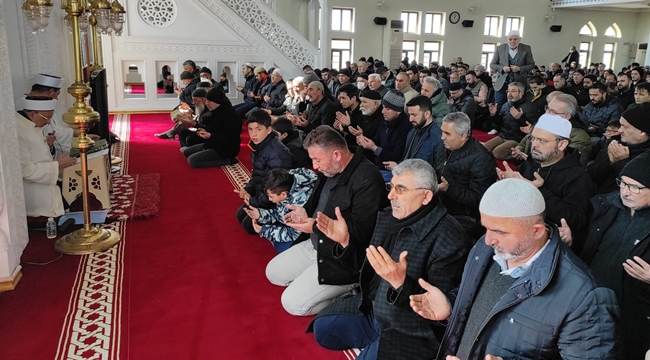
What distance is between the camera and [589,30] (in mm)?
20406

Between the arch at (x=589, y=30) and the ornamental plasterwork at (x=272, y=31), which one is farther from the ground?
the arch at (x=589, y=30)

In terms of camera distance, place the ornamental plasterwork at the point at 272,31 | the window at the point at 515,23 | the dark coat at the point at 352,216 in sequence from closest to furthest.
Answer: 1. the dark coat at the point at 352,216
2. the ornamental plasterwork at the point at 272,31
3. the window at the point at 515,23

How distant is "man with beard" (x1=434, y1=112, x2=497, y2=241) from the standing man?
438 centimetres

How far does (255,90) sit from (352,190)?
24.5ft

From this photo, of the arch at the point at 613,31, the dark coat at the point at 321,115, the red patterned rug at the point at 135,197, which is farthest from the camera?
the arch at the point at 613,31

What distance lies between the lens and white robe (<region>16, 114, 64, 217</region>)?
396cm

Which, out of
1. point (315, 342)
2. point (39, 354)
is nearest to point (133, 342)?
point (39, 354)

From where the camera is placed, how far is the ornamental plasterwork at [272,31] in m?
11.0

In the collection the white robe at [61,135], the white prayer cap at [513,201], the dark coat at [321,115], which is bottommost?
the white robe at [61,135]

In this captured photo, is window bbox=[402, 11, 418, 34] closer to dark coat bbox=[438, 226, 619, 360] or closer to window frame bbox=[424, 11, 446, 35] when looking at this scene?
window frame bbox=[424, 11, 446, 35]

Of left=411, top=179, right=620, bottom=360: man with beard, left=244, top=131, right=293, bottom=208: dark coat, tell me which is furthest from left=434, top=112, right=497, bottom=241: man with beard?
left=411, top=179, right=620, bottom=360: man with beard

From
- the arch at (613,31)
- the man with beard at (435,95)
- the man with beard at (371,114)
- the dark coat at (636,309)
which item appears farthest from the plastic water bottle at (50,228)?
the arch at (613,31)

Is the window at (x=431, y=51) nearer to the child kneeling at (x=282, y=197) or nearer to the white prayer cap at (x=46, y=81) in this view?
the white prayer cap at (x=46, y=81)

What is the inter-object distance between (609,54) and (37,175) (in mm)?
22886
